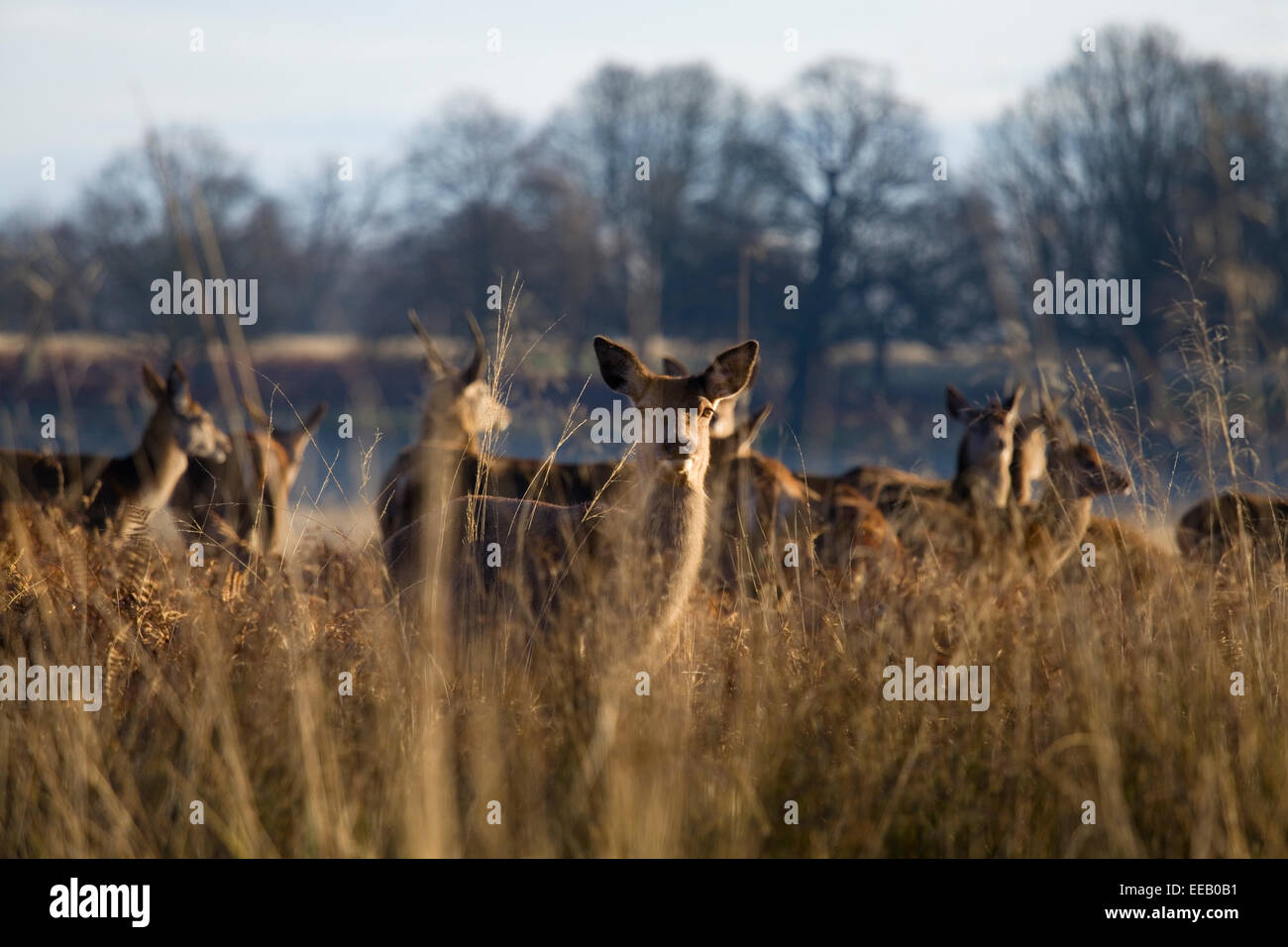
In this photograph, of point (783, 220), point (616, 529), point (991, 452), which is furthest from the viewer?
point (783, 220)

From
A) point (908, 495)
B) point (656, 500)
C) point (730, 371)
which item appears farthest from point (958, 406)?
point (656, 500)

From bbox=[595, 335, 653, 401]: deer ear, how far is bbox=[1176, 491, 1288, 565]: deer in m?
3.64

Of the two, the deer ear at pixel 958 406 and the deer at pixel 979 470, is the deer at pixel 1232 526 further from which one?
the deer ear at pixel 958 406

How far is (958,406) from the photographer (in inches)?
436

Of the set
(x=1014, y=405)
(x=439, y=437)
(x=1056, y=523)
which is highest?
(x=439, y=437)

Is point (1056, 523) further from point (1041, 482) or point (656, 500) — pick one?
point (656, 500)

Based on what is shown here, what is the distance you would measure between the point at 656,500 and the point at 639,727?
6.54 ft

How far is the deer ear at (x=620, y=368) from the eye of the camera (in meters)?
6.45

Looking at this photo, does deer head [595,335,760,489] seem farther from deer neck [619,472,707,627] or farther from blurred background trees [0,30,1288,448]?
blurred background trees [0,30,1288,448]

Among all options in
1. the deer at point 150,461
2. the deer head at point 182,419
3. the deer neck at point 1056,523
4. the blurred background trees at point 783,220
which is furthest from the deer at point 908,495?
the blurred background trees at point 783,220

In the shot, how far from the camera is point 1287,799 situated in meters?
4.36

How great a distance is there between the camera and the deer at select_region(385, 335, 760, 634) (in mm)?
5977

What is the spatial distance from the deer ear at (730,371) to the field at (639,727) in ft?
3.66
